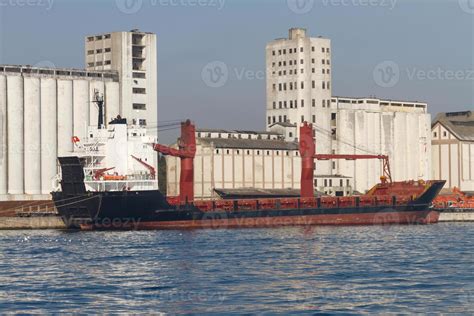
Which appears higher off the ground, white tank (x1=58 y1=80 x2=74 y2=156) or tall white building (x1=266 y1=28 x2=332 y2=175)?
tall white building (x1=266 y1=28 x2=332 y2=175)

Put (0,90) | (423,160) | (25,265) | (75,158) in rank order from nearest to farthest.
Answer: (25,265) → (75,158) → (0,90) → (423,160)

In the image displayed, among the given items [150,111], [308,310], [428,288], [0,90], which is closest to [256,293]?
[308,310]

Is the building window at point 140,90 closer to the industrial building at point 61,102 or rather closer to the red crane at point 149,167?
the industrial building at point 61,102

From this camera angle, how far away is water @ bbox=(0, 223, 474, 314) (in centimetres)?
3541

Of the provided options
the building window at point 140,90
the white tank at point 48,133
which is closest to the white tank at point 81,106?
the white tank at point 48,133

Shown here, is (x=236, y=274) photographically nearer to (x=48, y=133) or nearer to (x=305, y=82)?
(x=48, y=133)

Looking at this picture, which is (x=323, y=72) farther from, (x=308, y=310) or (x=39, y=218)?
(x=308, y=310)

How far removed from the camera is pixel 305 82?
12400 cm

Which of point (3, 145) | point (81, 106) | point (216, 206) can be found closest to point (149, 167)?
point (216, 206)

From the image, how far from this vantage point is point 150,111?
106688mm

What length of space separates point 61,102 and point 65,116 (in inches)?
56.5

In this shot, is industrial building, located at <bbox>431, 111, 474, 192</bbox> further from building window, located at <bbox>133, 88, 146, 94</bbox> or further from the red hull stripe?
building window, located at <bbox>133, 88, 146, 94</bbox>

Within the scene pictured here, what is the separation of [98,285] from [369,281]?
10.8m

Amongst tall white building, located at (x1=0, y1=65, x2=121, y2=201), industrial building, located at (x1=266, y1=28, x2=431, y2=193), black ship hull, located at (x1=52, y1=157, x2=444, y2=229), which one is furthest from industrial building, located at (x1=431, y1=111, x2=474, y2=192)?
tall white building, located at (x1=0, y1=65, x2=121, y2=201)
